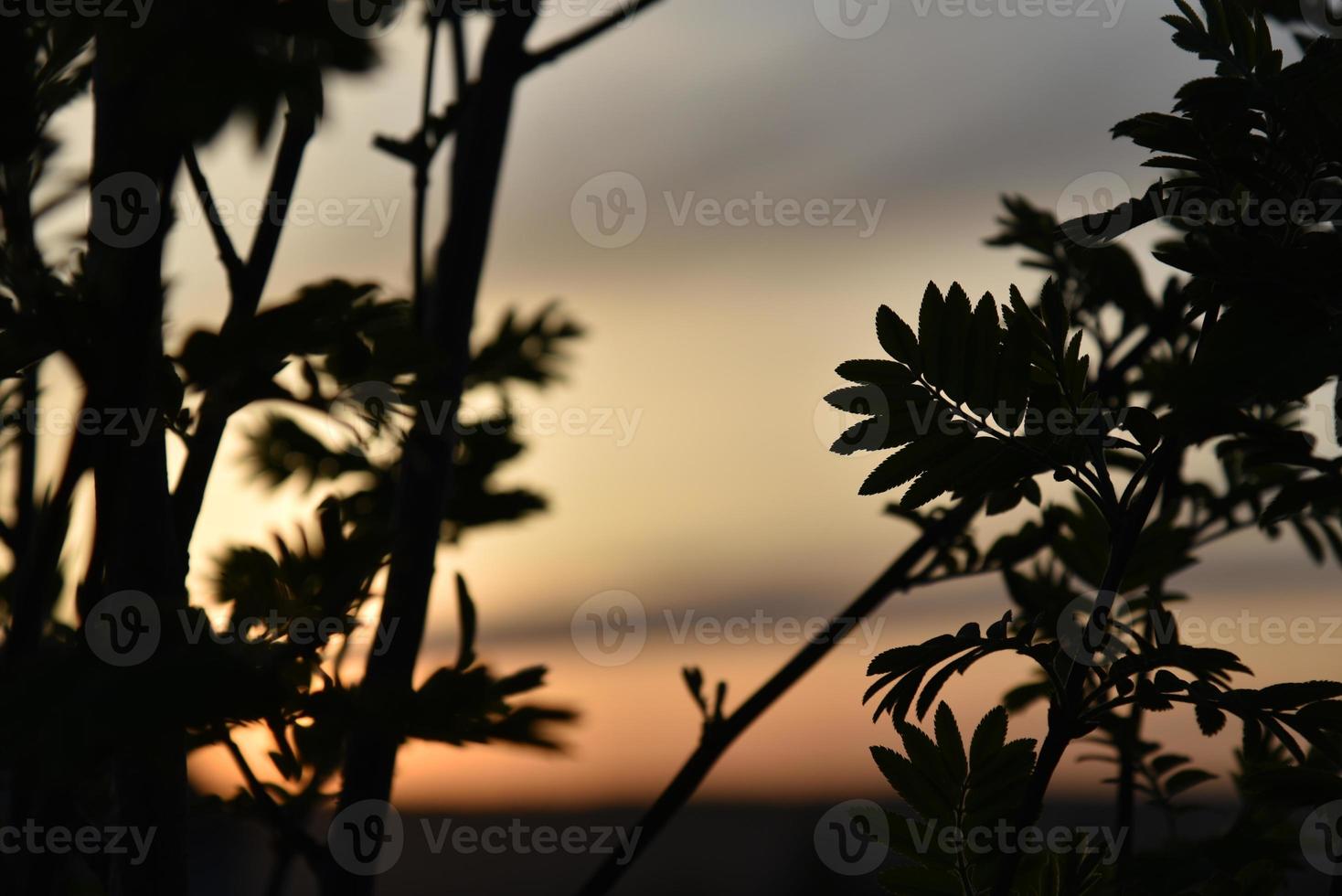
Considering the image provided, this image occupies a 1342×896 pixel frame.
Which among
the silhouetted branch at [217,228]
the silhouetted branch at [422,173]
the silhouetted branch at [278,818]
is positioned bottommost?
the silhouetted branch at [278,818]

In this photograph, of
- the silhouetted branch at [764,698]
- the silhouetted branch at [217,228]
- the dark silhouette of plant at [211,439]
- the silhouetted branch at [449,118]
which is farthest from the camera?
the silhouetted branch at [449,118]

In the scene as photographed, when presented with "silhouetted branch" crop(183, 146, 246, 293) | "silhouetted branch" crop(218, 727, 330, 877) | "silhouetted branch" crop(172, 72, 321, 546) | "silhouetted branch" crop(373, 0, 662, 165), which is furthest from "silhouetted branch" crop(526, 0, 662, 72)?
"silhouetted branch" crop(218, 727, 330, 877)

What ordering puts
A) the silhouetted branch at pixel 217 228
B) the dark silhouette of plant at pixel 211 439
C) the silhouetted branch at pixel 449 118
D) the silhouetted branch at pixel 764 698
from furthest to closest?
the silhouetted branch at pixel 449 118, the silhouetted branch at pixel 764 698, the silhouetted branch at pixel 217 228, the dark silhouette of plant at pixel 211 439

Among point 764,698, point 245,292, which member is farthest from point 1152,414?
point 245,292

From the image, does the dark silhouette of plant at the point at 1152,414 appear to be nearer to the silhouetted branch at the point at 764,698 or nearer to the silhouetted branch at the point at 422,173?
the silhouetted branch at the point at 764,698

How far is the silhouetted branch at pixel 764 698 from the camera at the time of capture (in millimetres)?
1194

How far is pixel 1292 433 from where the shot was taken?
2.54ft

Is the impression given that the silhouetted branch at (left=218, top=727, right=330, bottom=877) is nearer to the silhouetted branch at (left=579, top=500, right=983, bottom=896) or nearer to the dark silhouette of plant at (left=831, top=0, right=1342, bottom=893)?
the silhouetted branch at (left=579, top=500, right=983, bottom=896)

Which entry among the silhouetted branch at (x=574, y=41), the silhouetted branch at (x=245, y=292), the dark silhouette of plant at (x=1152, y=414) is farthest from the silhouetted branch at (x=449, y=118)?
the dark silhouette of plant at (x=1152, y=414)

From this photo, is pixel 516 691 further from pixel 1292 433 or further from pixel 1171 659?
pixel 1292 433

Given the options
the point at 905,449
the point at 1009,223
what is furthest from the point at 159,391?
the point at 1009,223

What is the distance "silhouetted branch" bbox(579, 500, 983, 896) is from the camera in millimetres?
1194

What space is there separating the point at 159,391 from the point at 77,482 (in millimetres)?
106

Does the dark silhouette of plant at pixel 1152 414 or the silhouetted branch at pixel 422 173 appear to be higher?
the silhouetted branch at pixel 422 173
